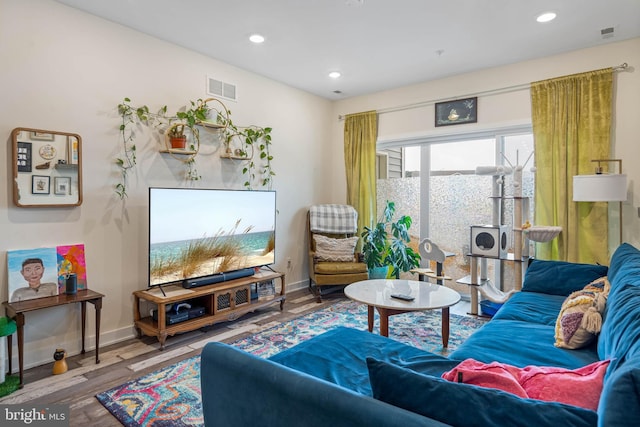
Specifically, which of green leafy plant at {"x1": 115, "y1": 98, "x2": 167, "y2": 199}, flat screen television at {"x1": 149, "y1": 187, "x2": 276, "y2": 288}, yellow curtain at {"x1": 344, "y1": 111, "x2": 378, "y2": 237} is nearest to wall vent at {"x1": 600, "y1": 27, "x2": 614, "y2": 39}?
yellow curtain at {"x1": 344, "y1": 111, "x2": 378, "y2": 237}

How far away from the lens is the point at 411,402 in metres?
0.92

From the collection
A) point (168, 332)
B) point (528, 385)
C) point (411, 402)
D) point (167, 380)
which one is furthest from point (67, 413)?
point (528, 385)

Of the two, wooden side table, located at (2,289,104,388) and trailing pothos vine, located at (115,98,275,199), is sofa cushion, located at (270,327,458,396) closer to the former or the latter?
wooden side table, located at (2,289,104,388)

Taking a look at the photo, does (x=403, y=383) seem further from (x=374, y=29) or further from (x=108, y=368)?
(x=374, y=29)

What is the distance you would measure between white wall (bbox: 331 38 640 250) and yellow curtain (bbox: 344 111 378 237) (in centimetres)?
14

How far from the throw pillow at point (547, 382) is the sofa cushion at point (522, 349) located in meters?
0.61

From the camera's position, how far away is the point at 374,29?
10.6 ft

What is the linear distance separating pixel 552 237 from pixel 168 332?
11.8ft

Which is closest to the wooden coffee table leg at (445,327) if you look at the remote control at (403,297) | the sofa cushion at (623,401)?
the remote control at (403,297)

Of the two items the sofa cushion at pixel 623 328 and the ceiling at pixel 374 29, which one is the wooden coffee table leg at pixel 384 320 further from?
the ceiling at pixel 374 29

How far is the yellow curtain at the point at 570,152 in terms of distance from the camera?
349 centimetres

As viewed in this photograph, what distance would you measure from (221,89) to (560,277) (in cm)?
368

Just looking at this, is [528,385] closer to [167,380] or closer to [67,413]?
[167,380]

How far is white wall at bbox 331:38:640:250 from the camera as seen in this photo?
340 cm
